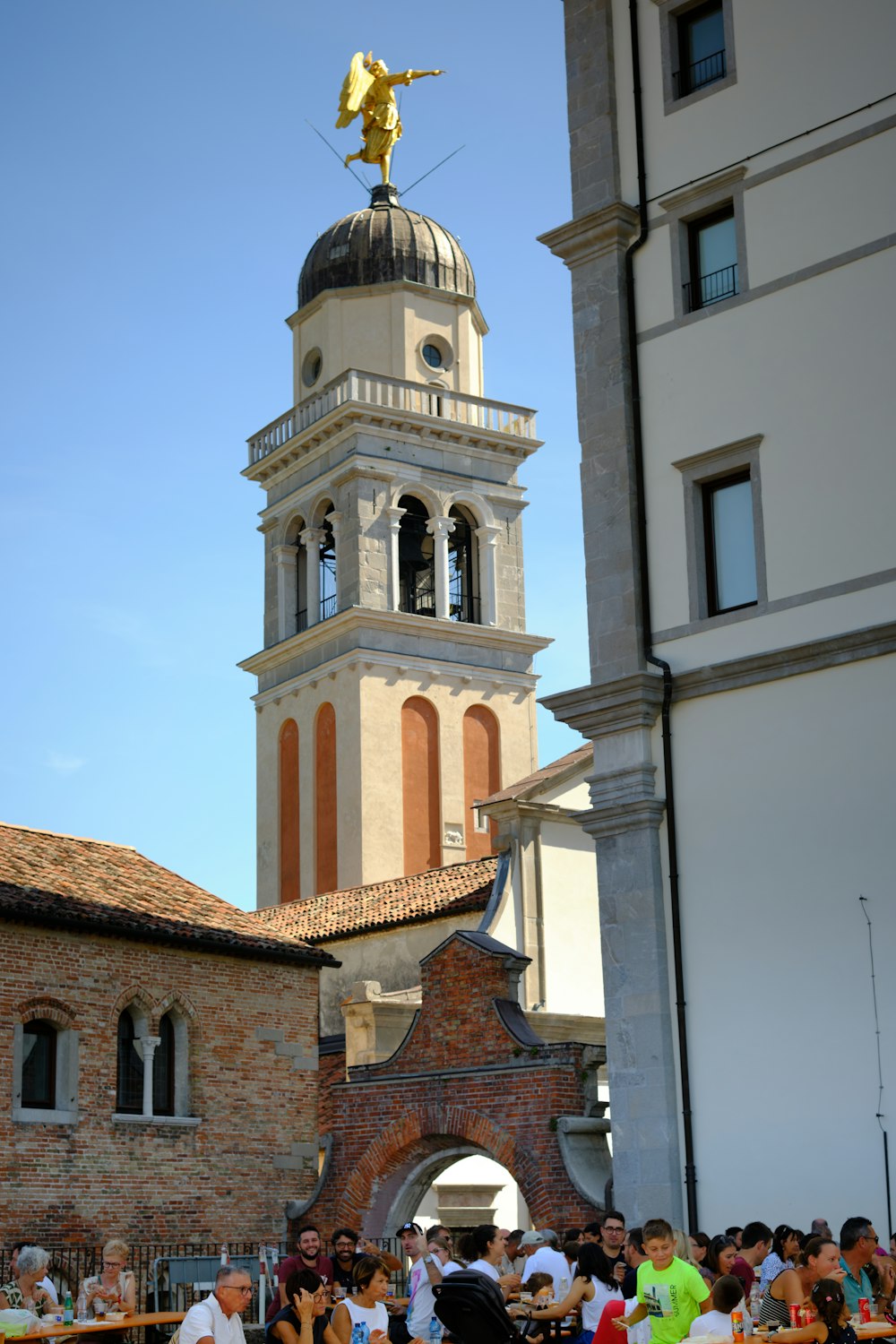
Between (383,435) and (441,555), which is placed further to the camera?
(441,555)

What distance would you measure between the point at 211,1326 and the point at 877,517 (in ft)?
34.1

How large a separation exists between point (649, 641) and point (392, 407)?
28.8m

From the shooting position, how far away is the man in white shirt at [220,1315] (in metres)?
9.97

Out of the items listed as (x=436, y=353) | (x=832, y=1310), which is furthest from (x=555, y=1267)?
(x=436, y=353)

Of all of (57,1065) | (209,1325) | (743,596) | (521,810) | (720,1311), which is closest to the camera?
(209,1325)

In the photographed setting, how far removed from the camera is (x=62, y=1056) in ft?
72.4

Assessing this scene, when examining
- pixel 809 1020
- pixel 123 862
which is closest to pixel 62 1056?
pixel 123 862

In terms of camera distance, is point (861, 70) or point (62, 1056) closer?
point (861, 70)

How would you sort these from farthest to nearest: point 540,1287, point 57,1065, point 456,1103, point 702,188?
point 57,1065
point 456,1103
point 702,188
point 540,1287

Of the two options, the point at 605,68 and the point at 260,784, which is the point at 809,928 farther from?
the point at 260,784

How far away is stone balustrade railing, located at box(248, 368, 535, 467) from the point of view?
46.8 metres

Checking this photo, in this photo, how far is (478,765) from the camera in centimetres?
4719

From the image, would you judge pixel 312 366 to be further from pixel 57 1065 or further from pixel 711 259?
pixel 711 259

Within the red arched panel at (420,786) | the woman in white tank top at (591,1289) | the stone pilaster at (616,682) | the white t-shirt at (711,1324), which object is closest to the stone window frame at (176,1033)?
the stone pilaster at (616,682)
